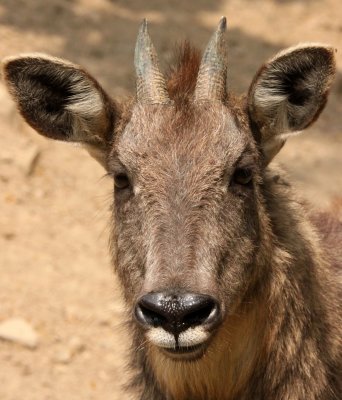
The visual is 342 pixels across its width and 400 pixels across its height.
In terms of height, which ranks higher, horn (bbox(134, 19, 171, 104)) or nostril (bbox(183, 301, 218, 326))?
horn (bbox(134, 19, 171, 104))

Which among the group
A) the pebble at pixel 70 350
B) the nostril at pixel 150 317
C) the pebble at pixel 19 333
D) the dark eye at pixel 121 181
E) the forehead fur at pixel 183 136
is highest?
the forehead fur at pixel 183 136

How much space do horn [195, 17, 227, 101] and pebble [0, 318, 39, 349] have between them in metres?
3.87

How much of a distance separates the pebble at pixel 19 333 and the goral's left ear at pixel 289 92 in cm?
376

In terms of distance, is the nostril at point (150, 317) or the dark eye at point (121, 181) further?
the dark eye at point (121, 181)

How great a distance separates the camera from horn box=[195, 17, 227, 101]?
253 inches

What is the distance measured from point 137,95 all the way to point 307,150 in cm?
672

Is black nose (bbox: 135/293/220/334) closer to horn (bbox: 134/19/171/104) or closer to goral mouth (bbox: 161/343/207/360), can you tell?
goral mouth (bbox: 161/343/207/360)

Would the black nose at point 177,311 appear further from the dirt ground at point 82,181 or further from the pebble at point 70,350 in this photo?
the pebble at point 70,350

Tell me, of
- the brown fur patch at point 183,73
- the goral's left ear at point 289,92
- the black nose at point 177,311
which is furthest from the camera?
the brown fur patch at point 183,73

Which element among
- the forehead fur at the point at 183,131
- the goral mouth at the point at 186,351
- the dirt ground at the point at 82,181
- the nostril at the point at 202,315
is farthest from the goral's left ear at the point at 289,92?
the dirt ground at the point at 82,181

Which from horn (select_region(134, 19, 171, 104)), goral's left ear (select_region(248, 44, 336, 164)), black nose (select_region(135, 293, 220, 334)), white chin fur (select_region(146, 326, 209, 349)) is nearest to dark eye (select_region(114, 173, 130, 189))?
horn (select_region(134, 19, 171, 104))

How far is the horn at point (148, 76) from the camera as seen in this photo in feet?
21.4

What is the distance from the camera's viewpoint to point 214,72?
644 centimetres

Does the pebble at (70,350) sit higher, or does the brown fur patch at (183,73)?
the brown fur patch at (183,73)
